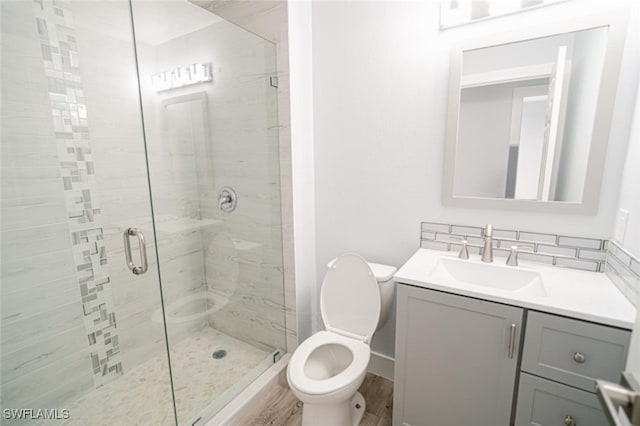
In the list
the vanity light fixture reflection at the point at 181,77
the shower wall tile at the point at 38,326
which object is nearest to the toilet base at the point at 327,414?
the shower wall tile at the point at 38,326

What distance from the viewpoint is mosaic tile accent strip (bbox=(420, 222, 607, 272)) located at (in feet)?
4.35

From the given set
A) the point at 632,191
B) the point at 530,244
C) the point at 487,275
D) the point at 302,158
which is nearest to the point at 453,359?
the point at 487,275

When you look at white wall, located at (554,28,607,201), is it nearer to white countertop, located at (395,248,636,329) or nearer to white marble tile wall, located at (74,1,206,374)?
white countertop, located at (395,248,636,329)

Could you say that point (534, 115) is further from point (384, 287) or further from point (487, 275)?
point (384, 287)

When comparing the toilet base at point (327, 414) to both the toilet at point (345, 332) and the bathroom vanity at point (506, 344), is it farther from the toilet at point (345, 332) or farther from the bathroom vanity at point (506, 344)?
the bathroom vanity at point (506, 344)

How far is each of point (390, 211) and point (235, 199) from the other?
1.05 m

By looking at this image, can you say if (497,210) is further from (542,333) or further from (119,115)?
(119,115)

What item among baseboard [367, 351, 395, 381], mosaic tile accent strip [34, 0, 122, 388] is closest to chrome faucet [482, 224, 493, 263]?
baseboard [367, 351, 395, 381]

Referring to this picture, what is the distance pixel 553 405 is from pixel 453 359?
Result: 348 mm

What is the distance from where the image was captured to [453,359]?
125cm

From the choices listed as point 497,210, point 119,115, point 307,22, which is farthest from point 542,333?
A: point 119,115

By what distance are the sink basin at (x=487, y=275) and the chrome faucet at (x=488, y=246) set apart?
0.03 m

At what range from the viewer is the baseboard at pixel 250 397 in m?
1.58

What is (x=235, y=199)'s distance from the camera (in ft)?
6.58
